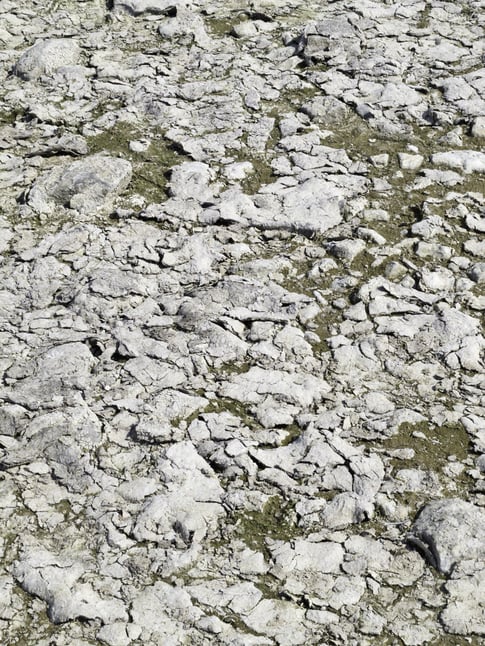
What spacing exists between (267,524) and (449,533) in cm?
62

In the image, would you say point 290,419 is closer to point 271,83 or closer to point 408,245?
point 408,245

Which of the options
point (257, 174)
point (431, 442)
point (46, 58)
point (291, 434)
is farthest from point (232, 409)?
point (46, 58)

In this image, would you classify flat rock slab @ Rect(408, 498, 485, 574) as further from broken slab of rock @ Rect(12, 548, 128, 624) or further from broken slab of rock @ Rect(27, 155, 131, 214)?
broken slab of rock @ Rect(27, 155, 131, 214)

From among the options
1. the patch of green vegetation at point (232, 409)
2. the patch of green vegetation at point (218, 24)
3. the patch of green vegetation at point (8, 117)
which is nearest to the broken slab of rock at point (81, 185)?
the patch of green vegetation at point (8, 117)

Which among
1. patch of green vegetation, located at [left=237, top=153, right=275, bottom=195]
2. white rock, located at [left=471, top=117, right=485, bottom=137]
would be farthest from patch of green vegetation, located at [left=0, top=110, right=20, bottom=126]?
white rock, located at [left=471, top=117, right=485, bottom=137]

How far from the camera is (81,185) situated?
4.55 meters

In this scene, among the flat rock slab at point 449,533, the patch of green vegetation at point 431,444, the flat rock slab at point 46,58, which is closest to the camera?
the flat rock slab at point 449,533

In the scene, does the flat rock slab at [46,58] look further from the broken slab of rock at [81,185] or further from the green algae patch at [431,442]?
the green algae patch at [431,442]

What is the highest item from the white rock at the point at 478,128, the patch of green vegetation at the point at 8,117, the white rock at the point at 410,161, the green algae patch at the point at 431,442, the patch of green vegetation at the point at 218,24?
the white rock at the point at 478,128

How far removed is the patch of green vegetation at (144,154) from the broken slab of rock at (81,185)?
0.09 m

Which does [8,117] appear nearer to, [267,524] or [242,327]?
[242,327]

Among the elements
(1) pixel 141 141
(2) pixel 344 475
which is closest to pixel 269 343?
(2) pixel 344 475

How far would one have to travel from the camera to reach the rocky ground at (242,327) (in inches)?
115

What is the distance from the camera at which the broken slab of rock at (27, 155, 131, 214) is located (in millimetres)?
4500
